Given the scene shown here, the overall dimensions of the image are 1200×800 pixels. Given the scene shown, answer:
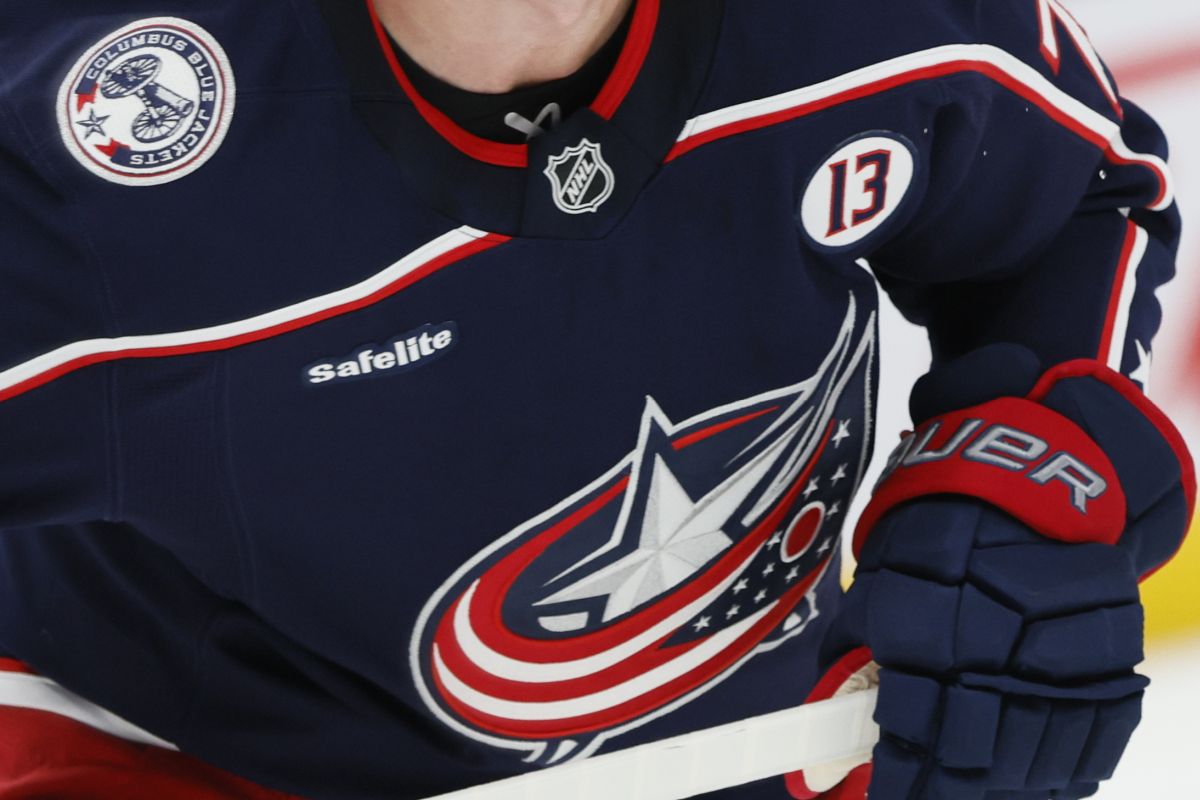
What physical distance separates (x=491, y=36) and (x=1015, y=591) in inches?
16.6

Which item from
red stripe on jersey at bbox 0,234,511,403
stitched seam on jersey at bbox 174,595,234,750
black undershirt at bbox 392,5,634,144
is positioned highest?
black undershirt at bbox 392,5,634,144

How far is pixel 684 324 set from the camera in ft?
3.11

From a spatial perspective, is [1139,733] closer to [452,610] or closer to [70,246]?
[452,610]

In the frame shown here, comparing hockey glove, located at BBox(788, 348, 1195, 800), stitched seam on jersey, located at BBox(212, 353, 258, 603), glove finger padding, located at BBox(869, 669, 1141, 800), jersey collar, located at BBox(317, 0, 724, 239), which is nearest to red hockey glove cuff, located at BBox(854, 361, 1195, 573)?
hockey glove, located at BBox(788, 348, 1195, 800)

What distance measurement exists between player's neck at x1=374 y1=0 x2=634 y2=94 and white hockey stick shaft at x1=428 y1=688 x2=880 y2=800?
35 centimetres

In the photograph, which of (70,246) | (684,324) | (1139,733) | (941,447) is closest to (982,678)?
(941,447)

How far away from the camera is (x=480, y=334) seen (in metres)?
0.89

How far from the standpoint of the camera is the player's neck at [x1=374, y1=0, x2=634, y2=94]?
826 mm

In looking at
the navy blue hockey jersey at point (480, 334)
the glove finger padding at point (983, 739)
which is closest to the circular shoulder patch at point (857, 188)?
the navy blue hockey jersey at point (480, 334)

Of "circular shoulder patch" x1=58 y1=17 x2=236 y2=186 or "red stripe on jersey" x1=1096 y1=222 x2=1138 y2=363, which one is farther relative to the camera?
"red stripe on jersey" x1=1096 y1=222 x2=1138 y2=363

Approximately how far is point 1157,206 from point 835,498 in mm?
301

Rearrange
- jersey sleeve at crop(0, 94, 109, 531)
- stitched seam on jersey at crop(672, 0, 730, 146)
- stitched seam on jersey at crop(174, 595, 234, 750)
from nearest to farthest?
jersey sleeve at crop(0, 94, 109, 531), stitched seam on jersey at crop(672, 0, 730, 146), stitched seam on jersey at crop(174, 595, 234, 750)

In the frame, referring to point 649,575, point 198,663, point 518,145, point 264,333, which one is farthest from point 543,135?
point 198,663

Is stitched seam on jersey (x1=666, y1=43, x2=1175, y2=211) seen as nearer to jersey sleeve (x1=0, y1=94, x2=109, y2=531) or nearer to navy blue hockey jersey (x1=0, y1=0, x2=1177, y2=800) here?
navy blue hockey jersey (x1=0, y1=0, x2=1177, y2=800)
